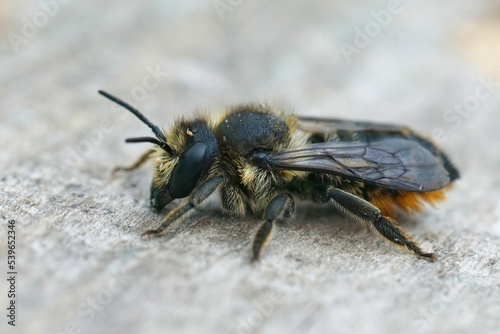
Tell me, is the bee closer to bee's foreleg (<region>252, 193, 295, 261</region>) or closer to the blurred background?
bee's foreleg (<region>252, 193, 295, 261</region>)

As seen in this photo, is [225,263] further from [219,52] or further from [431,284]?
[219,52]

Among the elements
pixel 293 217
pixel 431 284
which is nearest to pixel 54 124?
pixel 293 217

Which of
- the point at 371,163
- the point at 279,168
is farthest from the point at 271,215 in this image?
the point at 371,163

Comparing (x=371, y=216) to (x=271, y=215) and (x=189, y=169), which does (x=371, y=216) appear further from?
(x=189, y=169)

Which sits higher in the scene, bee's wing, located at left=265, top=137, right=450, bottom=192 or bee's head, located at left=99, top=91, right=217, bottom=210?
bee's wing, located at left=265, top=137, right=450, bottom=192

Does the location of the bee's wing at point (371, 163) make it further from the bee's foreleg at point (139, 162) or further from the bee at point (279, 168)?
the bee's foreleg at point (139, 162)

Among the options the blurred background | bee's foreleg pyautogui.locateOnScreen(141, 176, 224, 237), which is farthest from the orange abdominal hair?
bee's foreleg pyautogui.locateOnScreen(141, 176, 224, 237)
